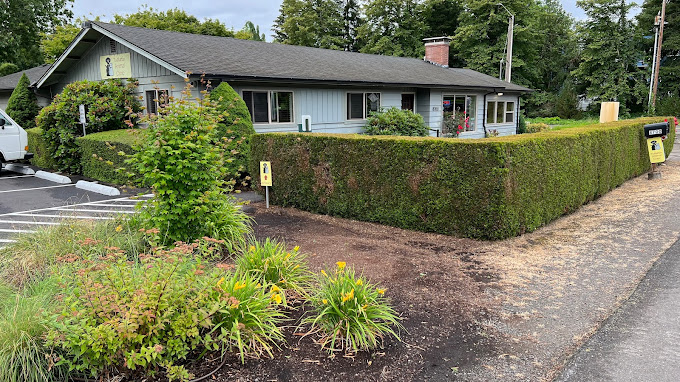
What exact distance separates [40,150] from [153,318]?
1437 centimetres

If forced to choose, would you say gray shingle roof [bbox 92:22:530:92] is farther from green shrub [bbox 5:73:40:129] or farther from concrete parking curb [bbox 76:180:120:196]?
green shrub [bbox 5:73:40:129]

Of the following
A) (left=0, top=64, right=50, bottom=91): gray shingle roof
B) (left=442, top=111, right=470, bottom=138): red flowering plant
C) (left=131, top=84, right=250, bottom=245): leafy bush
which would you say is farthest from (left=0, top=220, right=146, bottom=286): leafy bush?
(left=0, top=64, right=50, bottom=91): gray shingle roof

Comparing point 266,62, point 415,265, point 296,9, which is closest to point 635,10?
point 296,9

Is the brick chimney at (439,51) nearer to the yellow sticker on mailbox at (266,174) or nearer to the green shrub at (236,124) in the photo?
the green shrub at (236,124)

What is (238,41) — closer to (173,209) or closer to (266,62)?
(266,62)

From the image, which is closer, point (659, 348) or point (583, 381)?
point (583, 381)

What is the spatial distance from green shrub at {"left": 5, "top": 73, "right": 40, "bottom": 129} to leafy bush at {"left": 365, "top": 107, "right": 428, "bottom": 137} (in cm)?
1299

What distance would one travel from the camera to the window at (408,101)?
1902 cm

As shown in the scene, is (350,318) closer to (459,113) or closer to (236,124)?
(236,124)

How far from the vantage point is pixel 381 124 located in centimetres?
1625

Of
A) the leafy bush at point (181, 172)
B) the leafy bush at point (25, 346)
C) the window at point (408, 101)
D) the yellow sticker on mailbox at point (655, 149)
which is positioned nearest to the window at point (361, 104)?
the window at point (408, 101)

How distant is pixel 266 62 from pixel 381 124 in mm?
4438

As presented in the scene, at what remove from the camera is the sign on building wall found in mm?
14406

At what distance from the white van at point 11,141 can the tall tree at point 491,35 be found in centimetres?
3399
